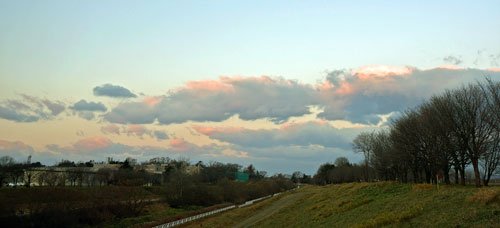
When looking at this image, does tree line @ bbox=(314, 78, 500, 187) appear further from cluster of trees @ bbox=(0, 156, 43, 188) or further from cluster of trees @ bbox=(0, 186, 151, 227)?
cluster of trees @ bbox=(0, 156, 43, 188)

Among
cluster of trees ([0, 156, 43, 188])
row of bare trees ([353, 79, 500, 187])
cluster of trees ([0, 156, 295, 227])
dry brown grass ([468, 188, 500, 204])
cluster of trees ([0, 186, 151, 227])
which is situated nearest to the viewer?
dry brown grass ([468, 188, 500, 204])

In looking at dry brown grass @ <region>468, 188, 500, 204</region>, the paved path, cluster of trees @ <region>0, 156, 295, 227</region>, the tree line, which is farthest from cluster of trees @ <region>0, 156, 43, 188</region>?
dry brown grass @ <region>468, 188, 500, 204</region>

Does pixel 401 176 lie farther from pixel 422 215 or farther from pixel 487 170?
pixel 422 215

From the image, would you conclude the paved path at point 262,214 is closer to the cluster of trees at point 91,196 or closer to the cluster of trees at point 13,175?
the cluster of trees at point 91,196

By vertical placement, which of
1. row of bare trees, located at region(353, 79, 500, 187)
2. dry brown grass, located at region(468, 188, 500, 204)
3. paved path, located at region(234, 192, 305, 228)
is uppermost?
row of bare trees, located at region(353, 79, 500, 187)

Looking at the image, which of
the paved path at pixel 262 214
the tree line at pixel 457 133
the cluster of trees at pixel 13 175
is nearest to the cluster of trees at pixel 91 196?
the cluster of trees at pixel 13 175

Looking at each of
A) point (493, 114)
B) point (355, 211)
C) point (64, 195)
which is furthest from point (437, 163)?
point (64, 195)

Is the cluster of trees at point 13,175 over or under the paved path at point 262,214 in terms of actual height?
over

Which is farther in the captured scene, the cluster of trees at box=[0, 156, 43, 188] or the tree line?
the cluster of trees at box=[0, 156, 43, 188]

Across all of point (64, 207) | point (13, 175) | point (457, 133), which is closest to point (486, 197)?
point (457, 133)

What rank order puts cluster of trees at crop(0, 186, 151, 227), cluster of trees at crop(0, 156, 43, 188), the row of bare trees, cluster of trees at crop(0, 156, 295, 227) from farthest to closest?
cluster of trees at crop(0, 156, 43, 188) < cluster of trees at crop(0, 156, 295, 227) < cluster of trees at crop(0, 186, 151, 227) < the row of bare trees

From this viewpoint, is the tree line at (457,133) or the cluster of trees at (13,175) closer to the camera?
the tree line at (457,133)

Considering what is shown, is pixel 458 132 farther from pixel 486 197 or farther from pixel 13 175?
pixel 13 175

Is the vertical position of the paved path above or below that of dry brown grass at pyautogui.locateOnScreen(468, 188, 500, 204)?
below
